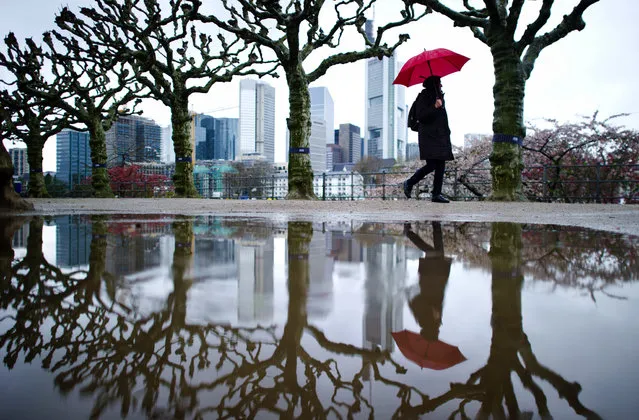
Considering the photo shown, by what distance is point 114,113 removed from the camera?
22.2 m

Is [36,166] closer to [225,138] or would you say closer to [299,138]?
[299,138]

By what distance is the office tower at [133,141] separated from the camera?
122 ft

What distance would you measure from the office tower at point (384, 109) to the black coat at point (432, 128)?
137m

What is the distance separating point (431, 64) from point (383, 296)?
7720mm

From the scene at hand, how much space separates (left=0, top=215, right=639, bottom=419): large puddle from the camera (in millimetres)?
747

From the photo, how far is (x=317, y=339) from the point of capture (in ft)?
3.30

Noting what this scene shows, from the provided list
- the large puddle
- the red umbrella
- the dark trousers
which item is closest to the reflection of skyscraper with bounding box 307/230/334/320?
the large puddle

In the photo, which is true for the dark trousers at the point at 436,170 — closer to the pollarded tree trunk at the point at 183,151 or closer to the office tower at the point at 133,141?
the pollarded tree trunk at the point at 183,151

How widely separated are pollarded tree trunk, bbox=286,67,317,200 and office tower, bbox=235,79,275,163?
113 m

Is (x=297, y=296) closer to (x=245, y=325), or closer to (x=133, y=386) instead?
(x=245, y=325)

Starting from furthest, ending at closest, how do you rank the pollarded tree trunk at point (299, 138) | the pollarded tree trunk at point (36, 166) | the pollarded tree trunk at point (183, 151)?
the pollarded tree trunk at point (36, 166)
the pollarded tree trunk at point (183, 151)
the pollarded tree trunk at point (299, 138)

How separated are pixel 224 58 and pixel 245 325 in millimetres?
17806

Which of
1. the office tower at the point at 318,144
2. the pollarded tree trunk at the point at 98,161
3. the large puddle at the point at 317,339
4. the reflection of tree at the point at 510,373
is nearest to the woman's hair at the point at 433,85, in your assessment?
the large puddle at the point at 317,339

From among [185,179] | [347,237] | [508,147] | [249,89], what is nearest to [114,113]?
[185,179]
